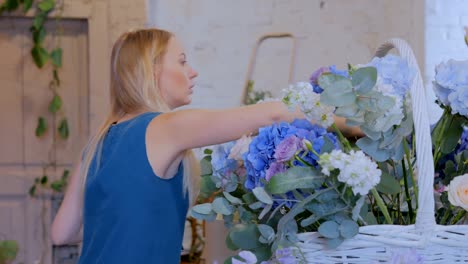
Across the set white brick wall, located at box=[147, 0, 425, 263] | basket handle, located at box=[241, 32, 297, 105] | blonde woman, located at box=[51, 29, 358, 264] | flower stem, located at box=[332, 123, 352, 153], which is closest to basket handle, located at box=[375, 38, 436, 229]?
flower stem, located at box=[332, 123, 352, 153]

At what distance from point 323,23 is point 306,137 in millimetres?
3275

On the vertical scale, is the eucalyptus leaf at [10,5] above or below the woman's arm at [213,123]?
above

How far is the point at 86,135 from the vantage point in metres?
4.14

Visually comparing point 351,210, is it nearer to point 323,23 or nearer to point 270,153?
point 270,153

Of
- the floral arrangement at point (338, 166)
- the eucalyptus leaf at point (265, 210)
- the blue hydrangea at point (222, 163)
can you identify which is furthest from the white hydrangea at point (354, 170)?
the blue hydrangea at point (222, 163)

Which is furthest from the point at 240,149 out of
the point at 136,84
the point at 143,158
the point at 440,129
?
the point at 136,84

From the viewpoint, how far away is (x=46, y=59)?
4031 millimetres

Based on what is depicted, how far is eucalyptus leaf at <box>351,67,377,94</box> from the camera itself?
848 millimetres

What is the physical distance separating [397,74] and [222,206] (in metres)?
0.29

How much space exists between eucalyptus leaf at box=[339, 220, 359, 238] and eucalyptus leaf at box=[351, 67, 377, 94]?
16 centimetres

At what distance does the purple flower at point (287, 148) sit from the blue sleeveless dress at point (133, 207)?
68cm

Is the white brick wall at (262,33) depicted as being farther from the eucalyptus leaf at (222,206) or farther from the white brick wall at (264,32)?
the eucalyptus leaf at (222,206)

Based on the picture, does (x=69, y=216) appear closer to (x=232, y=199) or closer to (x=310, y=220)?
(x=232, y=199)

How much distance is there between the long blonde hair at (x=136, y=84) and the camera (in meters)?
1.64
